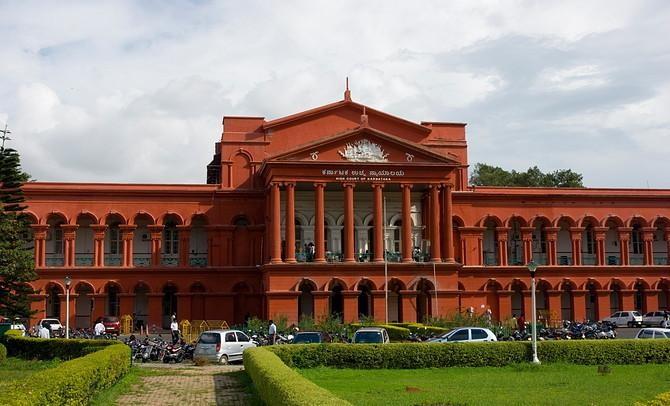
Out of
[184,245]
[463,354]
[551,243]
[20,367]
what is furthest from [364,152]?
[20,367]

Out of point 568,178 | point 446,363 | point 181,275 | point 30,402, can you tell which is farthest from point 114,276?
point 568,178

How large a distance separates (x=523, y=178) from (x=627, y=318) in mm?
37593

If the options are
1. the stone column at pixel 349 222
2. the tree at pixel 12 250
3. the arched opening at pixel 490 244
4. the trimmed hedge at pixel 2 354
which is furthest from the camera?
the arched opening at pixel 490 244

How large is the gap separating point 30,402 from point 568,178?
77482 millimetres

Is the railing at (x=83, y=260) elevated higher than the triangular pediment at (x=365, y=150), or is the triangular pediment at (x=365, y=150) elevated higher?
the triangular pediment at (x=365, y=150)

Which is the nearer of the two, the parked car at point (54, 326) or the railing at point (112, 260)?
the parked car at point (54, 326)

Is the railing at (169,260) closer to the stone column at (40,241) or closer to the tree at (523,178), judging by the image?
the stone column at (40,241)

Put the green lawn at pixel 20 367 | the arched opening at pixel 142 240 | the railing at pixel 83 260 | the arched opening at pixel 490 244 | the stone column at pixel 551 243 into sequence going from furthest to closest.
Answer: the arched opening at pixel 490 244 < the stone column at pixel 551 243 < the arched opening at pixel 142 240 < the railing at pixel 83 260 < the green lawn at pixel 20 367

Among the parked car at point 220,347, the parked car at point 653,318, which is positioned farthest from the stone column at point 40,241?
the parked car at point 653,318

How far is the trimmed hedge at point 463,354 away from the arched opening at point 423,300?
19862 millimetres

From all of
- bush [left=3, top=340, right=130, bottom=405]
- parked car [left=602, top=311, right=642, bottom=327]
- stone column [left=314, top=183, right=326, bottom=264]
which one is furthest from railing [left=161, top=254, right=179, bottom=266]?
parked car [left=602, top=311, right=642, bottom=327]

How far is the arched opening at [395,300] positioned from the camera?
45.9 m

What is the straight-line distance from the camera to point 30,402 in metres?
12.3

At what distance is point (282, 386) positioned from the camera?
14672 mm
